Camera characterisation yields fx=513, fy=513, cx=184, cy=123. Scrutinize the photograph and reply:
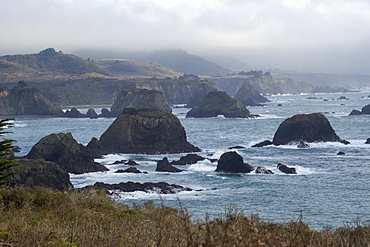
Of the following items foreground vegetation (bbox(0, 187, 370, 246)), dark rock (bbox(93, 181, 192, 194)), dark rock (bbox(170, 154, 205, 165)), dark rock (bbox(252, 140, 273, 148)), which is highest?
foreground vegetation (bbox(0, 187, 370, 246))

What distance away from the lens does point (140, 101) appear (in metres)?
148

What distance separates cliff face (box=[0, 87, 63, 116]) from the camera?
154750 millimetres

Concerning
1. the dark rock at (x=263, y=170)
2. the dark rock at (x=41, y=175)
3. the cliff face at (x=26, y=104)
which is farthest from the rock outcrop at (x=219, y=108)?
the dark rock at (x=41, y=175)

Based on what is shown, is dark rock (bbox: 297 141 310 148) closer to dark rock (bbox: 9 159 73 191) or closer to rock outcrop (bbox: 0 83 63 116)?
dark rock (bbox: 9 159 73 191)

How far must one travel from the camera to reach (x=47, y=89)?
199375mm

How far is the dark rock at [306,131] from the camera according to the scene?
2995 inches

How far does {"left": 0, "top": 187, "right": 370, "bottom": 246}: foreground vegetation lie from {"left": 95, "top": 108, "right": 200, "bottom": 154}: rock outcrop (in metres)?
49.9

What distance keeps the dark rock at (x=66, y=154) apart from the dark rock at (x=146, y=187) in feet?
36.5

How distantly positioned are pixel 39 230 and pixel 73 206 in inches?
295

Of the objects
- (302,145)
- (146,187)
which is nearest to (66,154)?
(146,187)

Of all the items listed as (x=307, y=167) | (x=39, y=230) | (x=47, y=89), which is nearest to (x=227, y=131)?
(x=307, y=167)

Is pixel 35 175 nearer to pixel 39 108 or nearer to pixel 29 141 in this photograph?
pixel 29 141

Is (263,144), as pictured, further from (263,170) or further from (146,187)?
(146,187)

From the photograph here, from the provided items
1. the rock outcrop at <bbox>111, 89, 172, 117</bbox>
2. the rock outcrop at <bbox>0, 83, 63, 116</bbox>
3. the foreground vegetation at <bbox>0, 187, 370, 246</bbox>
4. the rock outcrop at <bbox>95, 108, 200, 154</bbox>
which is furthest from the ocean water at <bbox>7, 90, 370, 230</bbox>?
the rock outcrop at <bbox>0, 83, 63, 116</bbox>
